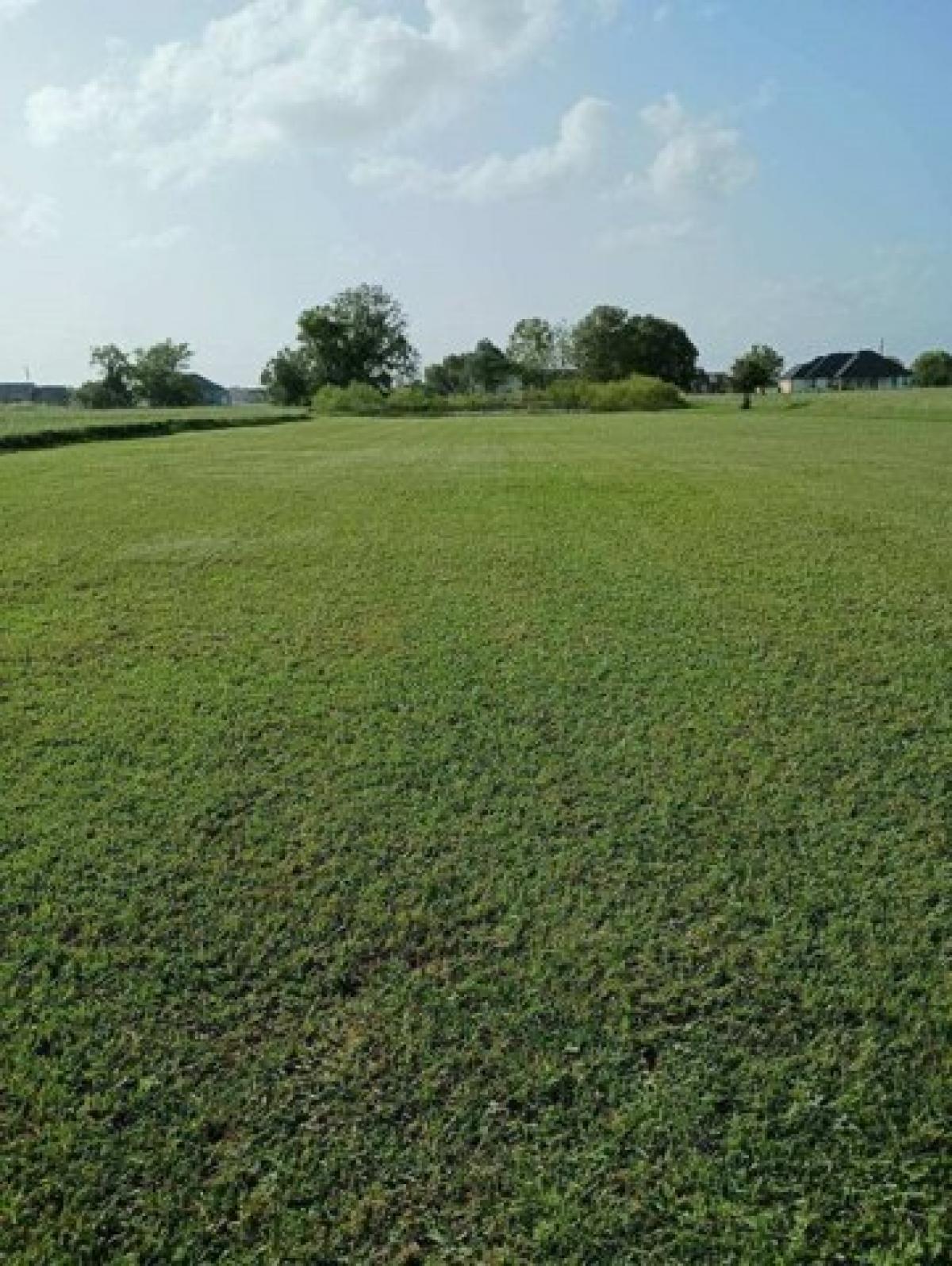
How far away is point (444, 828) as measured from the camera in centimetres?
301

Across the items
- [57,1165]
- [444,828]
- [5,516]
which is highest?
[5,516]

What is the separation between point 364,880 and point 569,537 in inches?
220

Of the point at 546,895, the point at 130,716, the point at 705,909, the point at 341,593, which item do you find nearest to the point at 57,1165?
the point at 546,895

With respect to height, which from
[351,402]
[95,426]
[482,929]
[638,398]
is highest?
[351,402]

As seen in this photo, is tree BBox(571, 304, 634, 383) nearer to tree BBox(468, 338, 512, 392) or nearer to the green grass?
tree BBox(468, 338, 512, 392)

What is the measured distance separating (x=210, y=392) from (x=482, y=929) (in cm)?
12274

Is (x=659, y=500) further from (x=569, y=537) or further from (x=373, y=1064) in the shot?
(x=373, y=1064)

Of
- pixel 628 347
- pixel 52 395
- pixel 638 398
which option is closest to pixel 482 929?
pixel 638 398

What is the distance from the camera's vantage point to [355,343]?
3536 inches

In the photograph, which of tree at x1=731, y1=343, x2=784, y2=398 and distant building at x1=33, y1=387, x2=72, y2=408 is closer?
tree at x1=731, y1=343, x2=784, y2=398

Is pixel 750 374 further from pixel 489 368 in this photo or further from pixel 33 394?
pixel 33 394

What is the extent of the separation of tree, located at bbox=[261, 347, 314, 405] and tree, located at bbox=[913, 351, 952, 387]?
59196 millimetres

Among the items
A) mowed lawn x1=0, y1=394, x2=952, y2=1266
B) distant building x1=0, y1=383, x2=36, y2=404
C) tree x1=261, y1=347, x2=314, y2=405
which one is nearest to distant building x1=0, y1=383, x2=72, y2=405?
distant building x1=0, y1=383, x2=36, y2=404

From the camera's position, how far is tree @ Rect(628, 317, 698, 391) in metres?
85.7
